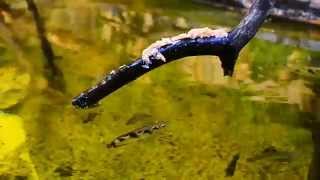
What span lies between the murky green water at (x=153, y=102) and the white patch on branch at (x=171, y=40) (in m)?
0.03

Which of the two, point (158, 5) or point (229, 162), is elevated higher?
point (158, 5)

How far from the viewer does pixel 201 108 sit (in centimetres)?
83

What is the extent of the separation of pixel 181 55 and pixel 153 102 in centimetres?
8

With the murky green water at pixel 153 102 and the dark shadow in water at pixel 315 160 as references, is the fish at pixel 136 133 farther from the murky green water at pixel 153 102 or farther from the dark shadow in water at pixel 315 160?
the dark shadow in water at pixel 315 160

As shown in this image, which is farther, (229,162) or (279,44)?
(279,44)

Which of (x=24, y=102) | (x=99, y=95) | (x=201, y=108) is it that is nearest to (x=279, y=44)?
(x=201, y=108)

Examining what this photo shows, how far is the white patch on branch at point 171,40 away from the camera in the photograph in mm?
823

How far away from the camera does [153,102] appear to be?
2.72ft

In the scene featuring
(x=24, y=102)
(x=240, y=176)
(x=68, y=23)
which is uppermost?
(x=68, y=23)

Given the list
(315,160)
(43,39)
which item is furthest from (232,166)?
(43,39)

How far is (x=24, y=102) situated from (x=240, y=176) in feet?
1.10

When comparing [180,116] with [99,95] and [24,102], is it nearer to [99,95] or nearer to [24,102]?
[99,95]

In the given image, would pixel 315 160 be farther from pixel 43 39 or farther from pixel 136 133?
pixel 43 39

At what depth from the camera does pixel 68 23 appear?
905 mm
